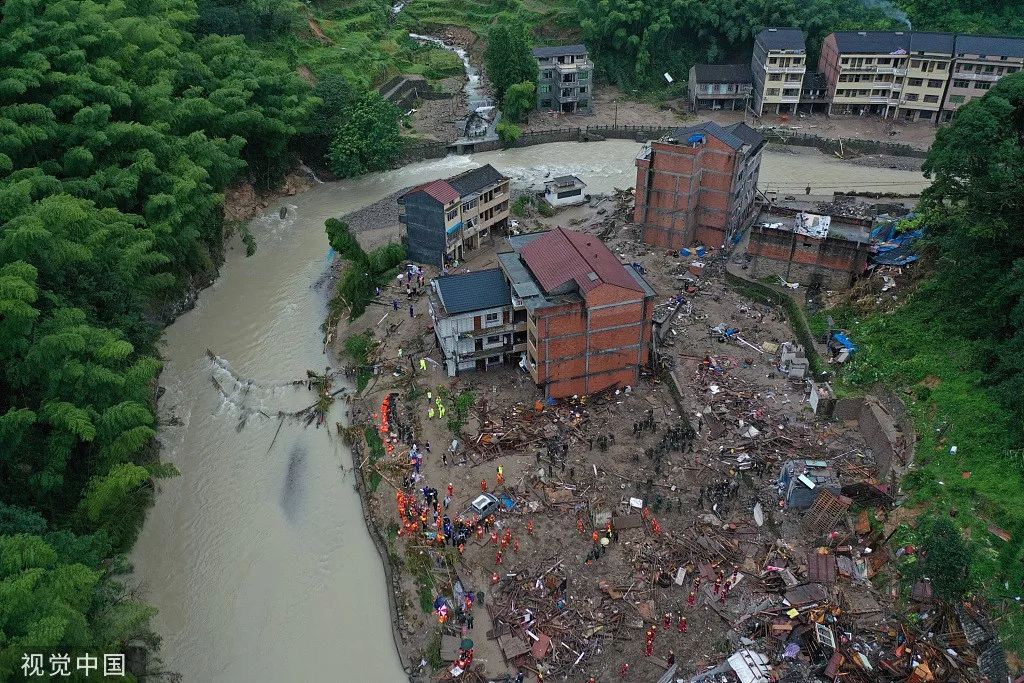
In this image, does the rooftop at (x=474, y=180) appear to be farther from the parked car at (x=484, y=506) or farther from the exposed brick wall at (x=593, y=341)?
the parked car at (x=484, y=506)

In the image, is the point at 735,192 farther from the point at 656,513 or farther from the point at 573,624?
the point at 573,624

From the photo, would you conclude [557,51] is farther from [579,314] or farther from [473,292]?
[579,314]

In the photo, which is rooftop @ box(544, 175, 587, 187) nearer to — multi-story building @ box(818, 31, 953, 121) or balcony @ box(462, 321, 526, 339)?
balcony @ box(462, 321, 526, 339)

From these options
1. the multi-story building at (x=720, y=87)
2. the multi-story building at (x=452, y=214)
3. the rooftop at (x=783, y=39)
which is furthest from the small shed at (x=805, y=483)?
the multi-story building at (x=720, y=87)

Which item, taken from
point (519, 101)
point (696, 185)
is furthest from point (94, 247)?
point (519, 101)

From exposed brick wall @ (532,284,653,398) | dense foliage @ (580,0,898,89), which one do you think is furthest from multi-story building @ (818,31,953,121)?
exposed brick wall @ (532,284,653,398)

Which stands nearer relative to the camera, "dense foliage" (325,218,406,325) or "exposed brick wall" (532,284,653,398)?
"exposed brick wall" (532,284,653,398)

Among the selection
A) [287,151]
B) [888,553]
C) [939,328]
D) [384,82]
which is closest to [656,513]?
[888,553]
